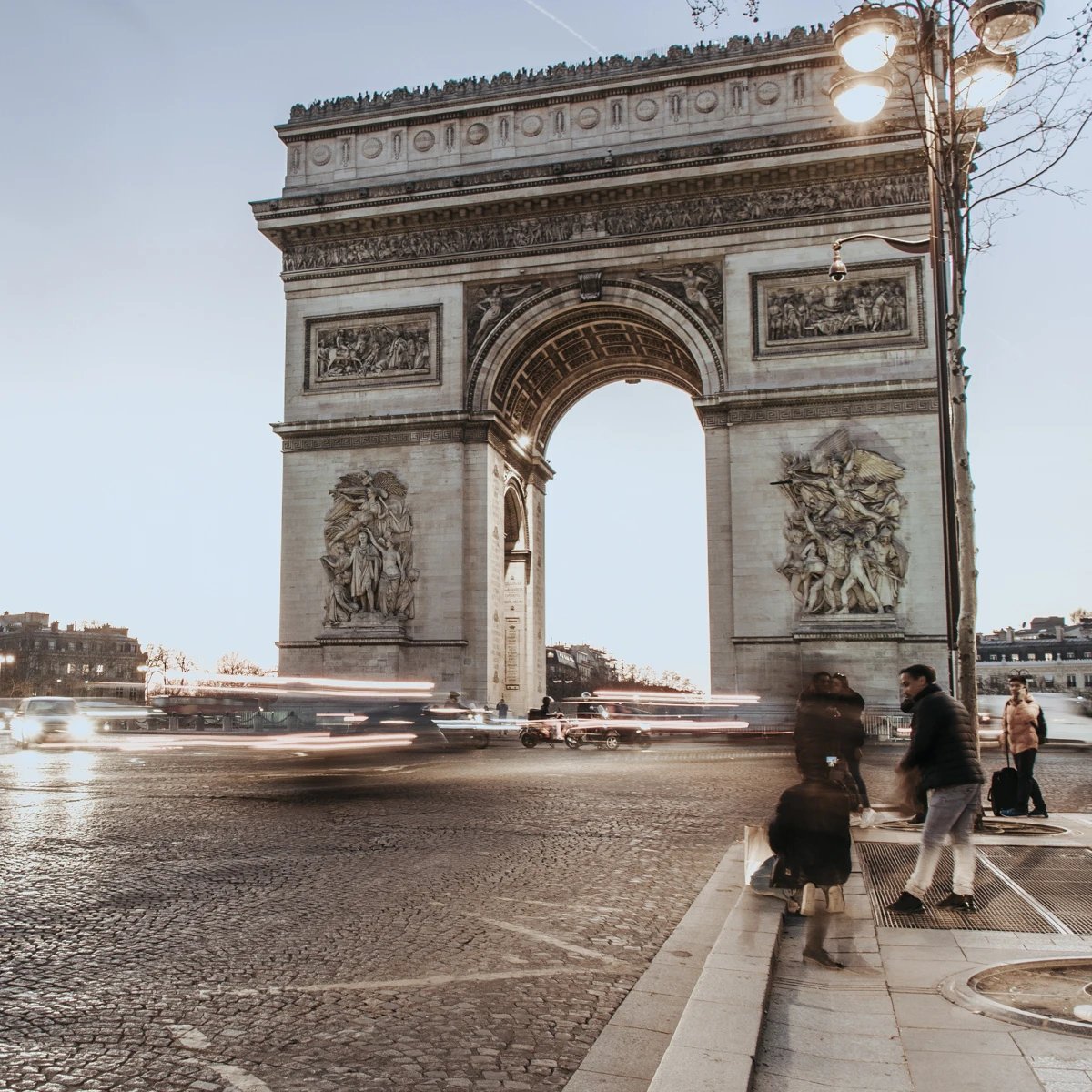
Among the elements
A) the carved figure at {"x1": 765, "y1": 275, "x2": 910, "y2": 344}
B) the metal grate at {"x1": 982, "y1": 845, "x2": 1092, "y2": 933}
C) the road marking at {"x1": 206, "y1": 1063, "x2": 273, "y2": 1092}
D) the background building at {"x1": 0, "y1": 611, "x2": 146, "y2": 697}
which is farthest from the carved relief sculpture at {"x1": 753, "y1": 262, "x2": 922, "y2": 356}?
the background building at {"x1": 0, "y1": 611, "x2": 146, "y2": 697}

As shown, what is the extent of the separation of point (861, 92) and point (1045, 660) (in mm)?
126598

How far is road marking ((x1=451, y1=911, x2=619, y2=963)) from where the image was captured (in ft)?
18.2

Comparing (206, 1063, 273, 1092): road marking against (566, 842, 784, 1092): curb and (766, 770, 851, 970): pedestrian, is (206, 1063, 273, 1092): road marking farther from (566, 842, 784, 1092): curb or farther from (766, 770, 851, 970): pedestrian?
(766, 770, 851, 970): pedestrian

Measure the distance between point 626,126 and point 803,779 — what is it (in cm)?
2648

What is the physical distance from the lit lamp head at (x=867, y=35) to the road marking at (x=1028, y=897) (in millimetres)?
6227

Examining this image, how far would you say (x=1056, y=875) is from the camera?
7.98m

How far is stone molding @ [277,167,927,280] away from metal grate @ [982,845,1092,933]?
70.8 ft

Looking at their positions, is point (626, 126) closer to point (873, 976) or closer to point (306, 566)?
point (306, 566)

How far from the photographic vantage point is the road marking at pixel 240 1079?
364cm

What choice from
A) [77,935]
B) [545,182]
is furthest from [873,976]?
[545,182]

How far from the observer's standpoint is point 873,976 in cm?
512

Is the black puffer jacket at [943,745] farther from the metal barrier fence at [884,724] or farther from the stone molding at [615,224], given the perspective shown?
the stone molding at [615,224]

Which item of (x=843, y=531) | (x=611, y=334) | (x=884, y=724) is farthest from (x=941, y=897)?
(x=611, y=334)

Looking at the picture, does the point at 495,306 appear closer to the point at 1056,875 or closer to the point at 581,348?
the point at 581,348
